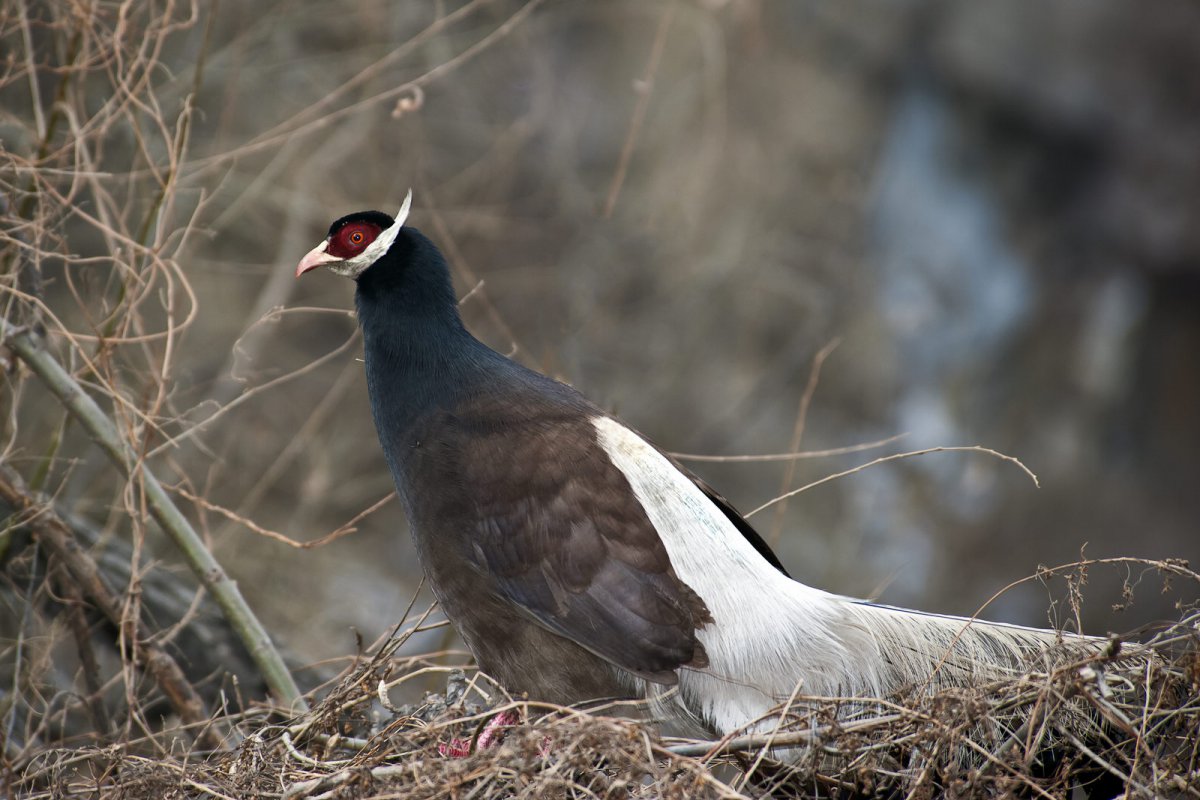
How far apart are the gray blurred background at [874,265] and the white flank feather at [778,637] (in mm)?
4315

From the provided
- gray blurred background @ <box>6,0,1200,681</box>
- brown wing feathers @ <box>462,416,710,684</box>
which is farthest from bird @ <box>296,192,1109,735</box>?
gray blurred background @ <box>6,0,1200,681</box>

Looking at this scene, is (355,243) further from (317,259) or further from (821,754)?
(821,754)

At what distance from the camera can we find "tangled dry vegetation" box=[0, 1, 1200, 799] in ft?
8.30

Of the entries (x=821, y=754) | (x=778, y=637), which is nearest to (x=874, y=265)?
(x=778, y=637)

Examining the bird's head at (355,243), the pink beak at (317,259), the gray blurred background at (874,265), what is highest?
the bird's head at (355,243)

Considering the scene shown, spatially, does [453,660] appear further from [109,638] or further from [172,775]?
[172,775]

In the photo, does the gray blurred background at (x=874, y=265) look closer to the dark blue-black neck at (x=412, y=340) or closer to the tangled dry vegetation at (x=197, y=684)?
the tangled dry vegetation at (x=197, y=684)

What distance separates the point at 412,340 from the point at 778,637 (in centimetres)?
129

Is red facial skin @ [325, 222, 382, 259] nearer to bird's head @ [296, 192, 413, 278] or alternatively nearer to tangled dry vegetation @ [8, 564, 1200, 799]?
bird's head @ [296, 192, 413, 278]

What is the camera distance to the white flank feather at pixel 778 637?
3027 millimetres

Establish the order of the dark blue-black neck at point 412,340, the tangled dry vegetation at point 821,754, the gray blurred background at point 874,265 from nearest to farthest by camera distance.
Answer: the tangled dry vegetation at point 821,754 < the dark blue-black neck at point 412,340 < the gray blurred background at point 874,265

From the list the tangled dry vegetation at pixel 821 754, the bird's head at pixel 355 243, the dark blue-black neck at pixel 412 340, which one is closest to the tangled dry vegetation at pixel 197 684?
the tangled dry vegetation at pixel 821 754

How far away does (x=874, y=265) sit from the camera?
360 inches

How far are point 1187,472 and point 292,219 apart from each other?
254 inches
